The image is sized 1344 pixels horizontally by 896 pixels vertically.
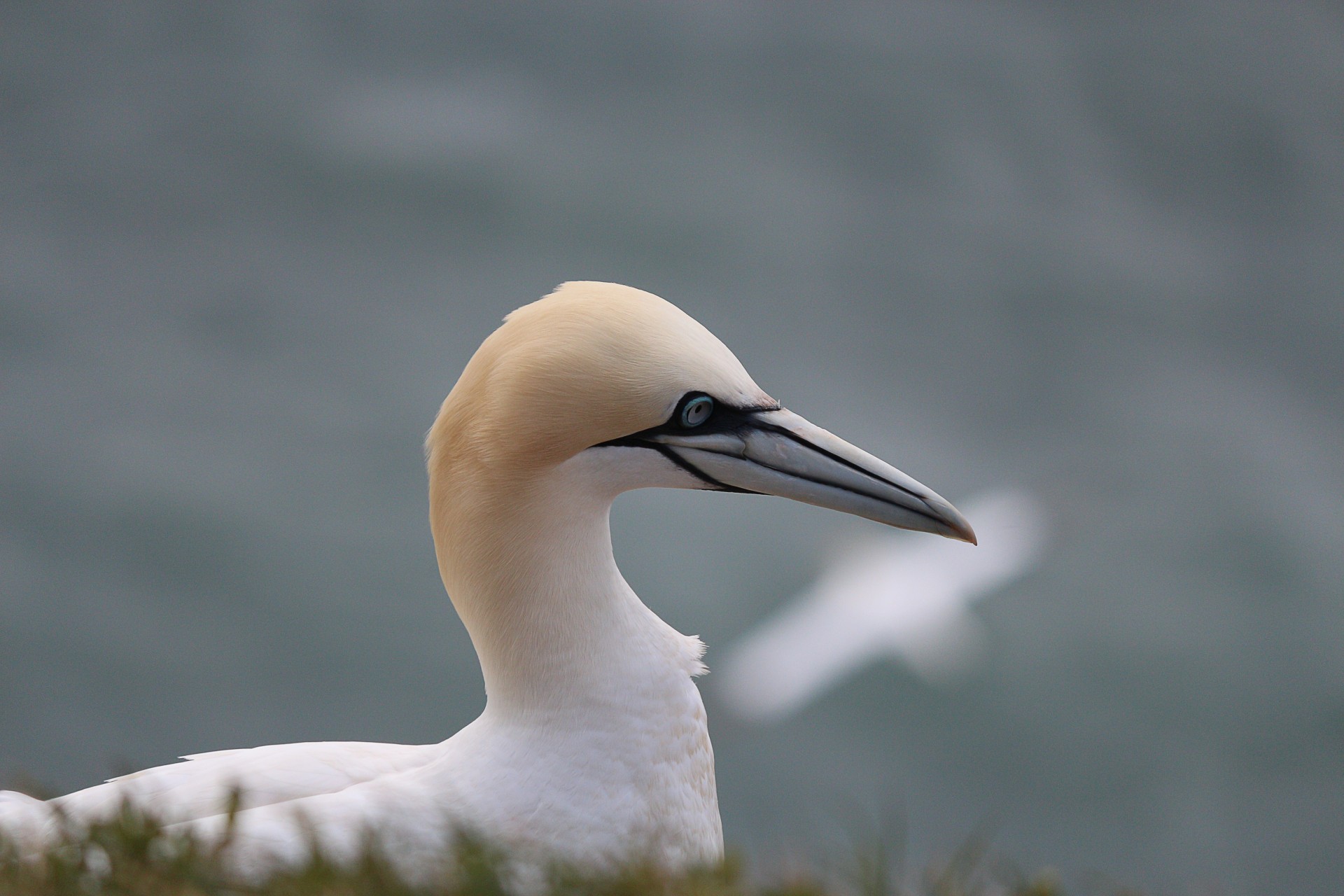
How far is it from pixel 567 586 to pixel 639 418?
44 cm

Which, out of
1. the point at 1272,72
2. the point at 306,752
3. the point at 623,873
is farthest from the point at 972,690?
the point at 623,873

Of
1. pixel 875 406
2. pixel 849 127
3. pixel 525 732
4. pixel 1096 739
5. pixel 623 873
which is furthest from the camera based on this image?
pixel 849 127

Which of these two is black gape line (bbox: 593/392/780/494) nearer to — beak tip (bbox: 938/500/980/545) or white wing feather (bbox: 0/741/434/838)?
beak tip (bbox: 938/500/980/545)

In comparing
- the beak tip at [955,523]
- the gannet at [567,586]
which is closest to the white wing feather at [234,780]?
the gannet at [567,586]

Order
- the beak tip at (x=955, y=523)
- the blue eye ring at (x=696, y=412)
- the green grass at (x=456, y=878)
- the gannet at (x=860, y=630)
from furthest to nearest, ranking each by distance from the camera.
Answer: the gannet at (x=860, y=630)
the beak tip at (x=955, y=523)
the blue eye ring at (x=696, y=412)
the green grass at (x=456, y=878)

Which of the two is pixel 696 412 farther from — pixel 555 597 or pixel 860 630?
pixel 860 630

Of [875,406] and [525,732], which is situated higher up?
[875,406]

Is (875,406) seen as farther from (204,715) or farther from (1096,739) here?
(204,715)

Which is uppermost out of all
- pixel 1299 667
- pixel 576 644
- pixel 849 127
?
pixel 849 127

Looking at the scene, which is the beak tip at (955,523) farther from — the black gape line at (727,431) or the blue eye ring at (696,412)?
the blue eye ring at (696,412)

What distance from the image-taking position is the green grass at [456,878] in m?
2.06

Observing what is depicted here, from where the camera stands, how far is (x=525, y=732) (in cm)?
323

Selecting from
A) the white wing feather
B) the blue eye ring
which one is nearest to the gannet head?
the blue eye ring

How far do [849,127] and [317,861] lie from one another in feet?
32.0
